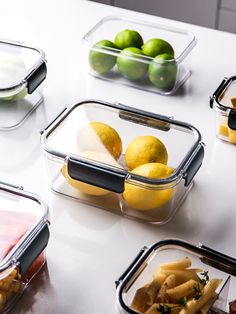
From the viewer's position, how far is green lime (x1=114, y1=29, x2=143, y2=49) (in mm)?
1328

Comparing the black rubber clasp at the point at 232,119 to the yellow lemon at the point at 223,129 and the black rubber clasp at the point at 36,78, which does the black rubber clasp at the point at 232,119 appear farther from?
the black rubber clasp at the point at 36,78

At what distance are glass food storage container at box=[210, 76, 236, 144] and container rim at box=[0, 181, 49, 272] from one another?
368 mm

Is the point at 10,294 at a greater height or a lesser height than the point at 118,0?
greater

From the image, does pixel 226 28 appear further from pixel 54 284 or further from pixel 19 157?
pixel 54 284

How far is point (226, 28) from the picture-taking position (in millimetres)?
2449

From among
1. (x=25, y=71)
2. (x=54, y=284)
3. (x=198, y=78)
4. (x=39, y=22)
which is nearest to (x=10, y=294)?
(x=54, y=284)

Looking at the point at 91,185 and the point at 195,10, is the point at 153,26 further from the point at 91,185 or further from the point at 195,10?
the point at 195,10

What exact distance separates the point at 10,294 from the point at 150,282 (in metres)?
0.18

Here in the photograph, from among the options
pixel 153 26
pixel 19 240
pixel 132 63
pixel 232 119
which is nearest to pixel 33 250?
pixel 19 240

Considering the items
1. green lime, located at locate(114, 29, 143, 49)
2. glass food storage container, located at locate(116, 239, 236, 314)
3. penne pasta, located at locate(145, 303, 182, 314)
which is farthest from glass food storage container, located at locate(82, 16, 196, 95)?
penne pasta, located at locate(145, 303, 182, 314)

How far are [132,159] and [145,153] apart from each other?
0.02 m

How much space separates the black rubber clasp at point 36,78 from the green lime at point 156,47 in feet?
0.62

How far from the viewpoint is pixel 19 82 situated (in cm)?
122

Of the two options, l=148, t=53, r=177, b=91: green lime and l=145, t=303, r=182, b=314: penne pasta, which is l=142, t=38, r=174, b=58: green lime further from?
l=145, t=303, r=182, b=314: penne pasta
